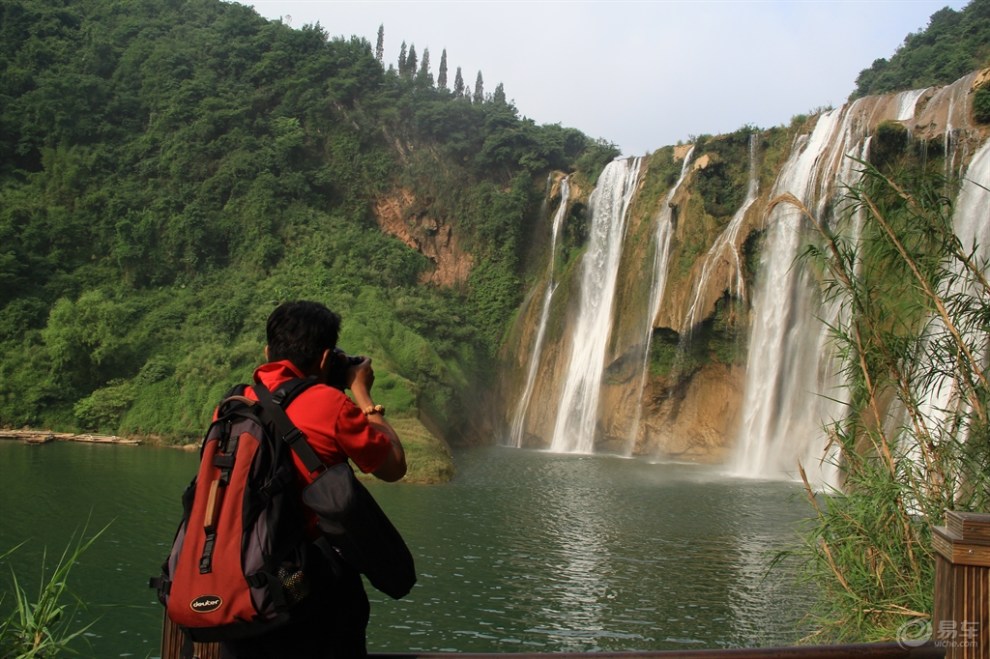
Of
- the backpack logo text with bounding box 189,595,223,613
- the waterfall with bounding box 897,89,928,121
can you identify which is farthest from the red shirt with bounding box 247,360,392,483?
the waterfall with bounding box 897,89,928,121

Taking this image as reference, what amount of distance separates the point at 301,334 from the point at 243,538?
617 millimetres

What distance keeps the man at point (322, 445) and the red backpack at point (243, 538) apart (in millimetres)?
52

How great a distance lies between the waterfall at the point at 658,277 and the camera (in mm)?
23547

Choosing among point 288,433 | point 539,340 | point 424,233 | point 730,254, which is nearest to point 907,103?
point 730,254

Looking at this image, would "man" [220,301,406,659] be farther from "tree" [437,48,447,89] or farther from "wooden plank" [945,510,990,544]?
"tree" [437,48,447,89]

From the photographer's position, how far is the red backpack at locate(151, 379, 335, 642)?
6.79 ft

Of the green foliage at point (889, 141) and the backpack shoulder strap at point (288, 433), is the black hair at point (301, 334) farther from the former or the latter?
the green foliage at point (889, 141)

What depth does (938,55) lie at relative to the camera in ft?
92.4

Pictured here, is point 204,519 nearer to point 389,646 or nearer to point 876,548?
point 876,548

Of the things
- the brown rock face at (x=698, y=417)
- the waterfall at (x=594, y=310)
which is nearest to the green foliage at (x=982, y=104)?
the brown rock face at (x=698, y=417)

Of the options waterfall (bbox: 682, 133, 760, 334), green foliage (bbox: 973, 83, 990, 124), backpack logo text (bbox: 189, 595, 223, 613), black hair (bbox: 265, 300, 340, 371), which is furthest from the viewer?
waterfall (bbox: 682, 133, 760, 334)

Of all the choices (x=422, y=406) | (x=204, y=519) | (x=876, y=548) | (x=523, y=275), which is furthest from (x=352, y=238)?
(x=204, y=519)

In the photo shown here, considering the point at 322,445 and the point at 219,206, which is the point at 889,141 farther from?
the point at 219,206

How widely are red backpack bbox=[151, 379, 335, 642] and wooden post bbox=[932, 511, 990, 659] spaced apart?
1666mm
